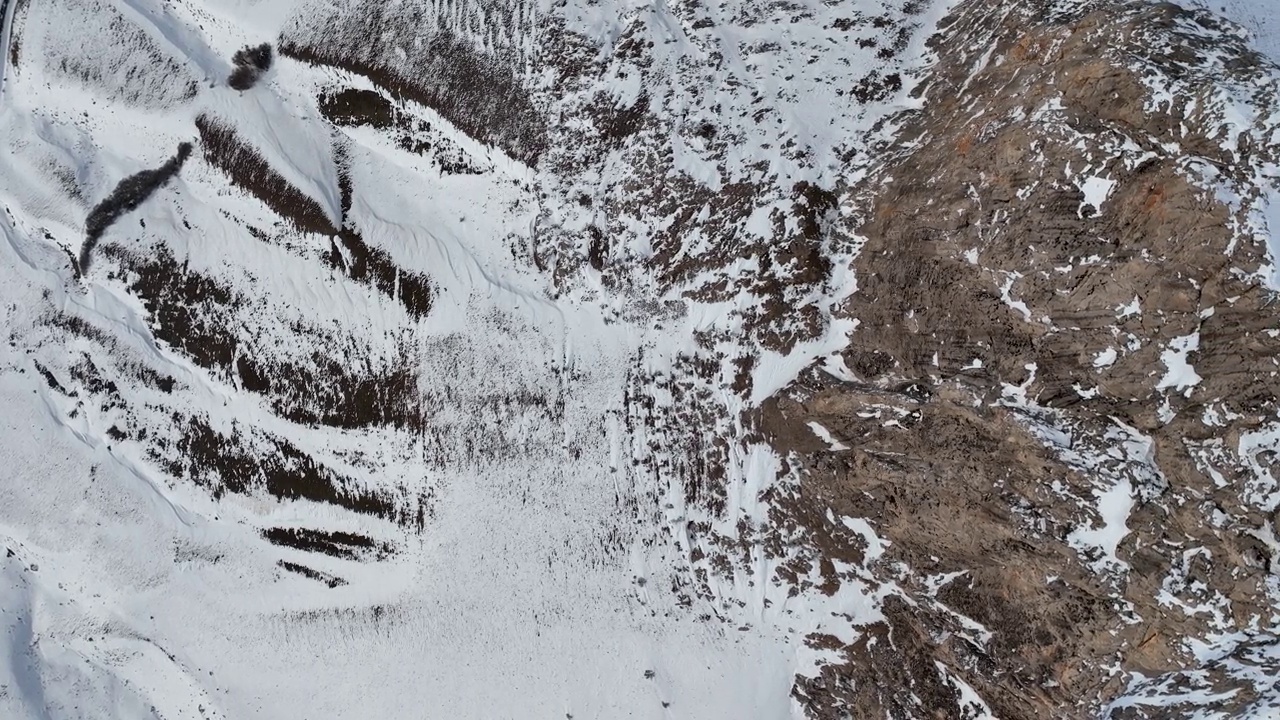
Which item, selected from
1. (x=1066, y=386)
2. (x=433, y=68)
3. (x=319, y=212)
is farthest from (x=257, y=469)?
(x=1066, y=386)

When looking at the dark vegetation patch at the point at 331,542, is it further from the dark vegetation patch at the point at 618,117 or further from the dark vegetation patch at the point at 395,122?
the dark vegetation patch at the point at 618,117

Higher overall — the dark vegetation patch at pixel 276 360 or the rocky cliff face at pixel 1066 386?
the rocky cliff face at pixel 1066 386

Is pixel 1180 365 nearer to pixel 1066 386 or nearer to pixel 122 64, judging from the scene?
pixel 1066 386

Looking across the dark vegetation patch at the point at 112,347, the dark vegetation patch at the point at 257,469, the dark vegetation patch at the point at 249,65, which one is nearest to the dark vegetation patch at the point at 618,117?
the dark vegetation patch at the point at 249,65

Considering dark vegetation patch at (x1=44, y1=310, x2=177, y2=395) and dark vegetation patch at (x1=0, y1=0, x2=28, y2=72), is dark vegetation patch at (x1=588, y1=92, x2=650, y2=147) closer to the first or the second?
dark vegetation patch at (x1=44, y1=310, x2=177, y2=395)

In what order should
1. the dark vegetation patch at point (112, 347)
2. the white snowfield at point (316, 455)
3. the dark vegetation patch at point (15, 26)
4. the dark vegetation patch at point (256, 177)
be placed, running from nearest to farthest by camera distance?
the white snowfield at point (316, 455) → the dark vegetation patch at point (112, 347) → the dark vegetation patch at point (256, 177) → the dark vegetation patch at point (15, 26)
